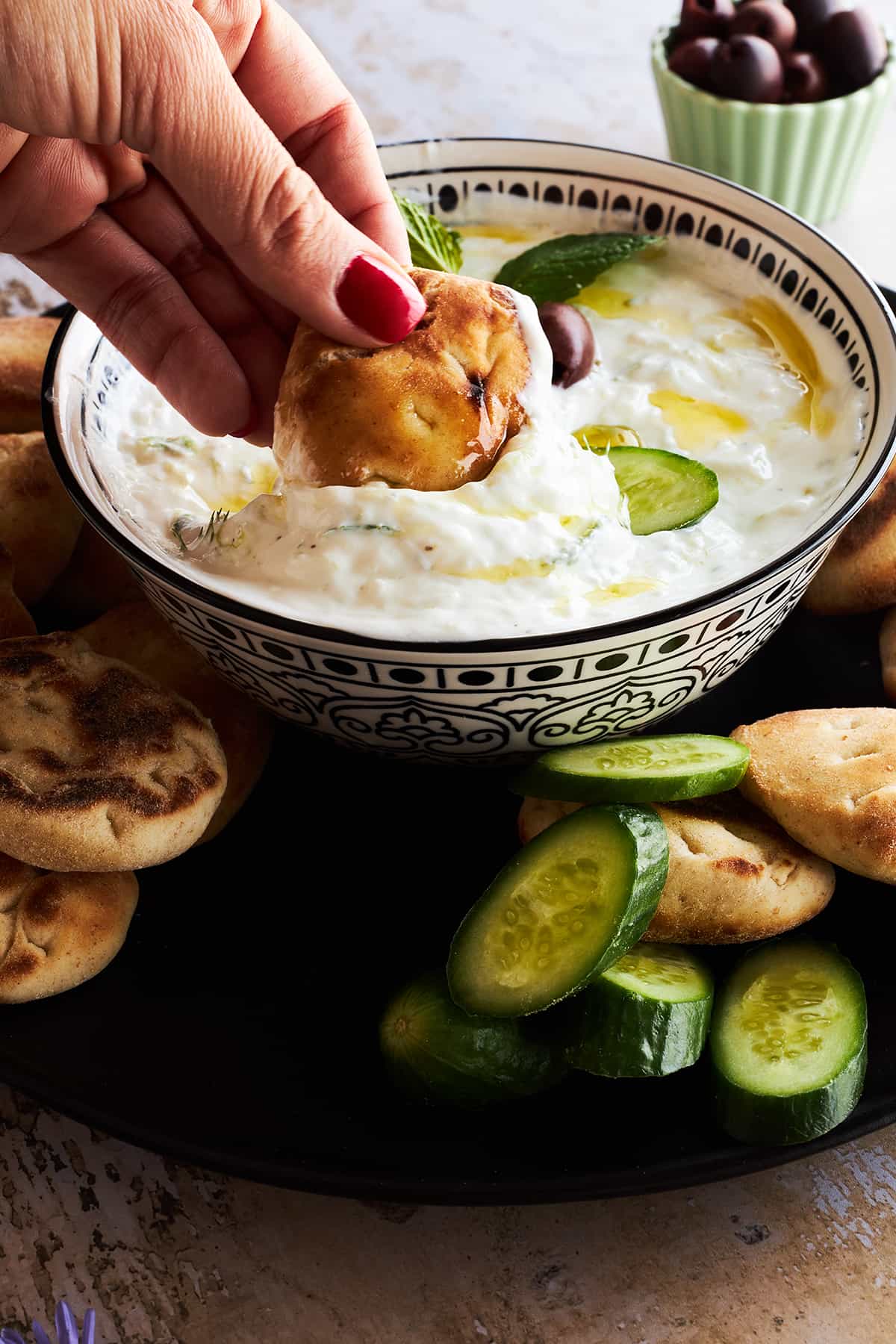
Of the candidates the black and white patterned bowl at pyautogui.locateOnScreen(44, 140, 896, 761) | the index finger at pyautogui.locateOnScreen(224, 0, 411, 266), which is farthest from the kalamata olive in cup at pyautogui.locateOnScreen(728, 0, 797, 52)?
the index finger at pyautogui.locateOnScreen(224, 0, 411, 266)

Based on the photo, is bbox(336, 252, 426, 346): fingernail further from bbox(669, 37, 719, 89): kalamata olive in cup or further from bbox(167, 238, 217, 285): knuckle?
bbox(669, 37, 719, 89): kalamata olive in cup

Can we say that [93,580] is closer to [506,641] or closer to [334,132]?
[334,132]

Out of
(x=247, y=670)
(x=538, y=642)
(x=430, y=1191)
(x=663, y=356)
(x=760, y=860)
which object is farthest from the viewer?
(x=663, y=356)

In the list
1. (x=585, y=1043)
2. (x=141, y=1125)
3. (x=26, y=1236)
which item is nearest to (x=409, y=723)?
(x=585, y=1043)

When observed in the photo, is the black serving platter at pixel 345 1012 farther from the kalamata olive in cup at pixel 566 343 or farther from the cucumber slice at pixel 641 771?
the kalamata olive in cup at pixel 566 343

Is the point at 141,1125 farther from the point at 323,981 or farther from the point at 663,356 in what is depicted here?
the point at 663,356

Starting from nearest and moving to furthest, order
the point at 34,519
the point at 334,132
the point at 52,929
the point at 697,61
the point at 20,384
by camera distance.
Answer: the point at 52,929
the point at 334,132
the point at 34,519
the point at 20,384
the point at 697,61

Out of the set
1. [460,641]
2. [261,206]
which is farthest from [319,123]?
[460,641]

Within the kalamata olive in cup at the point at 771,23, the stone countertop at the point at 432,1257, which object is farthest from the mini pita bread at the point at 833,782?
the kalamata olive in cup at the point at 771,23
